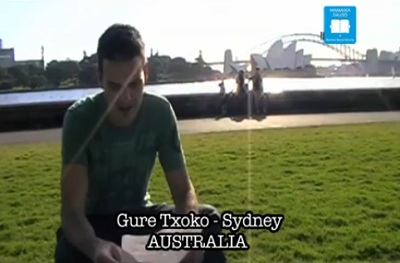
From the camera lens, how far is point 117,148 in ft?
3.46

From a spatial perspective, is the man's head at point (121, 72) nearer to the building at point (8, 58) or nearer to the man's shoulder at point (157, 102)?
the man's shoulder at point (157, 102)

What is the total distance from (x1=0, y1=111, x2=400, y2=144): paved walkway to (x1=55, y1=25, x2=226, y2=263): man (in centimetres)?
62

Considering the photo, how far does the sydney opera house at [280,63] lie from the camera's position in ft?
4.92

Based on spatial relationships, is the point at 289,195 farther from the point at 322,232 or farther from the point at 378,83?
the point at 378,83

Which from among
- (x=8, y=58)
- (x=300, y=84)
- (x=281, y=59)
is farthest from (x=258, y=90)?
(x=8, y=58)

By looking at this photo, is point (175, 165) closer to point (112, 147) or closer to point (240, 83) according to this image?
point (112, 147)

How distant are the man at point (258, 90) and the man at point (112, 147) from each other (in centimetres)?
57

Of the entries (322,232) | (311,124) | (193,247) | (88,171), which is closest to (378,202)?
(322,232)

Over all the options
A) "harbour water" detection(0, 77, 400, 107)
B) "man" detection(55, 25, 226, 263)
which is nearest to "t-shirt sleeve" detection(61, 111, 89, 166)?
"man" detection(55, 25, 226, 263)

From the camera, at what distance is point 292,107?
201cm

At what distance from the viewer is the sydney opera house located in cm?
150

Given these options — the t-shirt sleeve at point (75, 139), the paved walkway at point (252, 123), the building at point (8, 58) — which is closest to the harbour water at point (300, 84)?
the paved walkway at point (252, 123)

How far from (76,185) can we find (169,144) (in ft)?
0.56

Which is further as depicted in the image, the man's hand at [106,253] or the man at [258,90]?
the man at [258,90]
